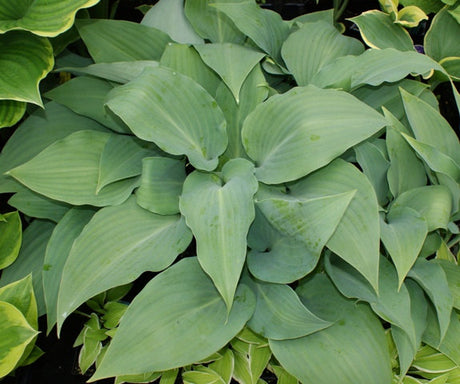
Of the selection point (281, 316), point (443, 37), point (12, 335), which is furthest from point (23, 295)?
point (443, 37)

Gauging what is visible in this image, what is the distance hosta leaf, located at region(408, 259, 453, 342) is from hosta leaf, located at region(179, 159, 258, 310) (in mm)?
321

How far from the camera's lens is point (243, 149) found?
37.3 inches

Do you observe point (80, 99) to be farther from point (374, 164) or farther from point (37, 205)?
point (374, 164)

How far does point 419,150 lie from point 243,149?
12.4 inches

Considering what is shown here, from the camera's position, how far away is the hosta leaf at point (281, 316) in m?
0.76

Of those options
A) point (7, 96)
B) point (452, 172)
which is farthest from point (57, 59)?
point (452, 172)

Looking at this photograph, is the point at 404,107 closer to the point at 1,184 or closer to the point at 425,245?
the point at 425,245

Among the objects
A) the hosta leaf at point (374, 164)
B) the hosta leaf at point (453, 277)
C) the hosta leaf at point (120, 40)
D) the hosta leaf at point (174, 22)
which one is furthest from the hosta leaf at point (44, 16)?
the hosta leaf at point (453, 277)

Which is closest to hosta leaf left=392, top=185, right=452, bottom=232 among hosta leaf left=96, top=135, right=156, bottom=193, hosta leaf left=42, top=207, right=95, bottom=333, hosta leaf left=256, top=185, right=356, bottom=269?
hosta leaf left=256, top=185, right=356, bottom=269

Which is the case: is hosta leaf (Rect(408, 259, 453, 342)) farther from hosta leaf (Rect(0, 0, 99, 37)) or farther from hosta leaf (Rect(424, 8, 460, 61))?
hosta leaf (Rect(0, 0, 99, 37))

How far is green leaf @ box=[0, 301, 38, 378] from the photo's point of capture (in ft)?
2.41

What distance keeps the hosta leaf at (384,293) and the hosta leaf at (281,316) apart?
79 mm

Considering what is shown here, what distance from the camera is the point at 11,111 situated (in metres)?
0.87

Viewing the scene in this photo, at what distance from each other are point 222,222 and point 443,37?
2.45 feet
